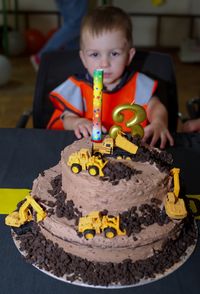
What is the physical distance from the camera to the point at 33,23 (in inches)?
180

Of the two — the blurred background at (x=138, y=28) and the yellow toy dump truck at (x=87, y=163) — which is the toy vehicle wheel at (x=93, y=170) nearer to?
the yellow toy dump truck at (x=87, y=163)

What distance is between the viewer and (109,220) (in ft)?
2.66

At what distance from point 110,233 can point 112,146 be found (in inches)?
7.3

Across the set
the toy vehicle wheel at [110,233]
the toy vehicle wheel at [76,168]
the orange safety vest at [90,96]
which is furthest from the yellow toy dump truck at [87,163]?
the orange safety vest at [90,96]

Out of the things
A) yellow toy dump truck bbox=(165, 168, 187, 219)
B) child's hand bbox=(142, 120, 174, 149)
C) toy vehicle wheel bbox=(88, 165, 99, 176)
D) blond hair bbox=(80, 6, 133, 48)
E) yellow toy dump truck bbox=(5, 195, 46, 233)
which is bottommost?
child's hand bbox=(142, 120, 174, 149)

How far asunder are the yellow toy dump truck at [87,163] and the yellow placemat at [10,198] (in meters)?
0.26

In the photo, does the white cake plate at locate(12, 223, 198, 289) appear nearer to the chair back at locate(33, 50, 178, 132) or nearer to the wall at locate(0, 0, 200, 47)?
the chair back at locate(33, 50, 178, 132)

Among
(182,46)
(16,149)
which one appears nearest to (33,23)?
(182,46)

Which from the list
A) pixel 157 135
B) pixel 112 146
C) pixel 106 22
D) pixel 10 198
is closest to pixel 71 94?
pixel 106 22

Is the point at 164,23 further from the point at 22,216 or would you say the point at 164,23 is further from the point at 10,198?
the point at 22,216

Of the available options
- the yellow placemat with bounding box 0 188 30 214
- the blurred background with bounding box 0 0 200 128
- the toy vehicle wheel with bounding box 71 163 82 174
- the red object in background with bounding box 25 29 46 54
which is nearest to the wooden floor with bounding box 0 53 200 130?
the blurred background with bounding box 0 0 200 128

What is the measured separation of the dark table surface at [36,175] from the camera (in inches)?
31.6

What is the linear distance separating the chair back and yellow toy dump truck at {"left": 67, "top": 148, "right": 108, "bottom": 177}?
37.7 inches

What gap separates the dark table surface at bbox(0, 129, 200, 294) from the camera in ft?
2.63
